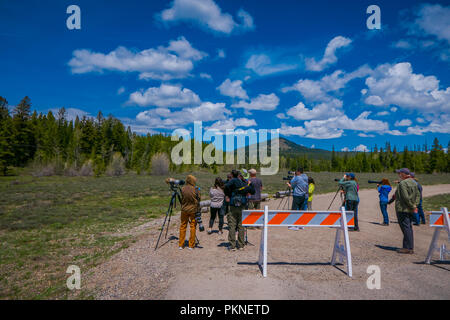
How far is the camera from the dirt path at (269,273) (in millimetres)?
4547

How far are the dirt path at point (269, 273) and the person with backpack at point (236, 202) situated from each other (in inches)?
13.8

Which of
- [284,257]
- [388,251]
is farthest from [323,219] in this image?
[388,251]

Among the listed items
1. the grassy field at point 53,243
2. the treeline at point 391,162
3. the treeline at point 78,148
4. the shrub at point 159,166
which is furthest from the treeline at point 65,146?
the treeline at point 391,162

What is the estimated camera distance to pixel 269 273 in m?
5.43

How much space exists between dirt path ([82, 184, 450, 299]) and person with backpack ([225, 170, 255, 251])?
0.35 metres

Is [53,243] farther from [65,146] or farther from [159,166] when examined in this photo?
[65,146]

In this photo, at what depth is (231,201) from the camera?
7.30 m

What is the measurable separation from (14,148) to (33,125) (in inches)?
485

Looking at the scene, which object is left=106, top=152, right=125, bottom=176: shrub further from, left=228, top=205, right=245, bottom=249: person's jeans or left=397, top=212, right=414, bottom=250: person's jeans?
left=397, top=212, right=414, bottom=250: person's jeans

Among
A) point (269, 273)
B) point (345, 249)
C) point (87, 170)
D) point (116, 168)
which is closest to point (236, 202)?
point (269, 273)

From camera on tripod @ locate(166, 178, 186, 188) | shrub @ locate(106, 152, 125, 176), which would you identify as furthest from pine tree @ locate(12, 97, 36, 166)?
camera on tripod @ locate(166, 178, 186, 188)
